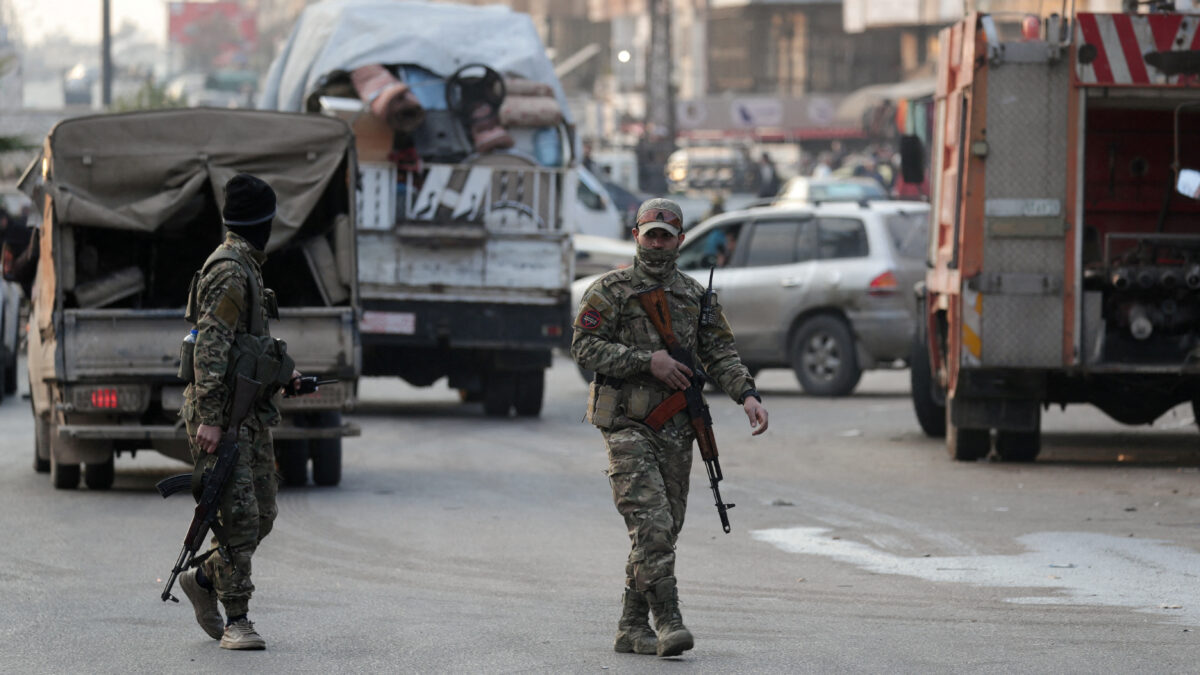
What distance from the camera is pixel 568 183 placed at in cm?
1683

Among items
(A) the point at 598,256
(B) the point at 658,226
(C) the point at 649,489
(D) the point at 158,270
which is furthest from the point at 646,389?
(A) the point at 598,256

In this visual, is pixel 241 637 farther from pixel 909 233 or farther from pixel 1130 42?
pixel 909 233

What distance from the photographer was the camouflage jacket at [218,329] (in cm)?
702

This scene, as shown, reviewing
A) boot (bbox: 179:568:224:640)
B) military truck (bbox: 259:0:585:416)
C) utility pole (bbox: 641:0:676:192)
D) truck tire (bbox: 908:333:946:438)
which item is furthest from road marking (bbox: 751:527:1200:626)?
utility pole (bbox: 641:0:676:192)

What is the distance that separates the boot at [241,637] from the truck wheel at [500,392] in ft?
33.7

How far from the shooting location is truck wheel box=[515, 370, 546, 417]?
1736 centimetres

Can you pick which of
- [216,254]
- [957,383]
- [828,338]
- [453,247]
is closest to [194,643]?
[216,254]

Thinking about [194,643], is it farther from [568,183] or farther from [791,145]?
[791,145]

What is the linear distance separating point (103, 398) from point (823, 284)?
8.66 meters

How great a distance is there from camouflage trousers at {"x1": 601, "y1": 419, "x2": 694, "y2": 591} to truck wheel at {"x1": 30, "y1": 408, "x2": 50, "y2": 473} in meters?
6.52

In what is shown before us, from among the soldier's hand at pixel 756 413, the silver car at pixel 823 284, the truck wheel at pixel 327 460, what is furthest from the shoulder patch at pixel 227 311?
the silver car at pixel 823 284

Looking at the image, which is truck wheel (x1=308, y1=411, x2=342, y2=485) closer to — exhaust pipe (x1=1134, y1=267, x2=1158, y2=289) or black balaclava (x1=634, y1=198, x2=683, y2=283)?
exhaust pipe (x1=1134, y1=267, x2=1158, y2=289)

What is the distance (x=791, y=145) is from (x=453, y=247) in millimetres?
58418

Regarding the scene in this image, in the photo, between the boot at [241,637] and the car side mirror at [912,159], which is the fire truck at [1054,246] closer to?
the car side mirror at [912,159]
